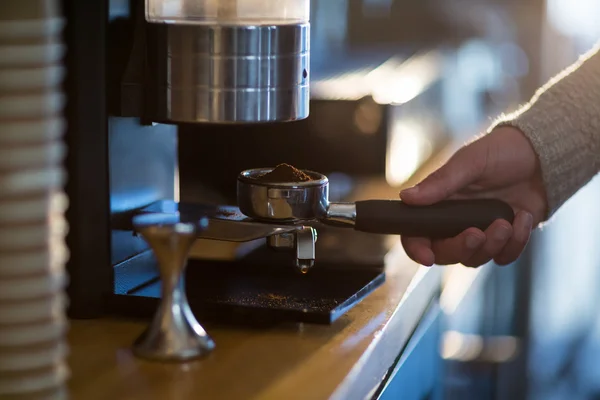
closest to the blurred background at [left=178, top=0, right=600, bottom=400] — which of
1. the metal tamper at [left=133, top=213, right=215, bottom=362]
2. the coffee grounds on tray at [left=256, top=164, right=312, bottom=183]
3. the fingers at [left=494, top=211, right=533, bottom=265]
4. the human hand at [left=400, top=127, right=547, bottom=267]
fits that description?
the human hand at [left=400, top=127, right=547, bottom=267]

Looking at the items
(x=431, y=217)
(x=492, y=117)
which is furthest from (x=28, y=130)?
(x=492, y=117)

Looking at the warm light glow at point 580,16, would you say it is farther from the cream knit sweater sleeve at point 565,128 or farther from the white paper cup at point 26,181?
the white paper cup at point 26,181

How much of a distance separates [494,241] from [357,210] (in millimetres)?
156

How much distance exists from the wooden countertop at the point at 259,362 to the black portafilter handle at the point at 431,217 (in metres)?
0.07

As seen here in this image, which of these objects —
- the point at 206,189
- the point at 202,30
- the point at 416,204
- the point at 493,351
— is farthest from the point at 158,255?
the point at 493,351

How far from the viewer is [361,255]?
3.59 ft

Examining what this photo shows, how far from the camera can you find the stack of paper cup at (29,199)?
1.47ft

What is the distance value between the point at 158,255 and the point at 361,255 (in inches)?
14.8

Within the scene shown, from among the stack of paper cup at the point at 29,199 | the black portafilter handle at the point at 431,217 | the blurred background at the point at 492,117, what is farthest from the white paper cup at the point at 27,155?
the blurred background at the point at 492,117

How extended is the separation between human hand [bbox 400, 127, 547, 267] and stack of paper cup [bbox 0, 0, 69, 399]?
1.79 feet

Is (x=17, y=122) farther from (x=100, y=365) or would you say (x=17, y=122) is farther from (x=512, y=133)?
(x=512, y=133)

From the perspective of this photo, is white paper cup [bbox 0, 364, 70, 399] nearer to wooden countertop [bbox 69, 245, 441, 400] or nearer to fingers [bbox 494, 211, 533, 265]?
wooden countertop [bbox 69, 245, 441, 400]

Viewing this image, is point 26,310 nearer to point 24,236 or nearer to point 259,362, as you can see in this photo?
point 24,236

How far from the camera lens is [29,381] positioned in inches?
19.8
